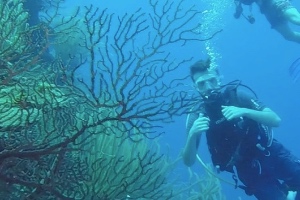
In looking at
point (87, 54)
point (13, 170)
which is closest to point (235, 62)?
point (87, 54)

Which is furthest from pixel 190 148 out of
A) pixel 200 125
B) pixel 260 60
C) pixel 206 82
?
pixel 260 60

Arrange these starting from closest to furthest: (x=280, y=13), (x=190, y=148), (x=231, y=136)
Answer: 1. (x=231, y=136)
2. (x=190, y=148)
3. (x=280, y=13)

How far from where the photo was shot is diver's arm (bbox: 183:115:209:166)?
18.6 feet

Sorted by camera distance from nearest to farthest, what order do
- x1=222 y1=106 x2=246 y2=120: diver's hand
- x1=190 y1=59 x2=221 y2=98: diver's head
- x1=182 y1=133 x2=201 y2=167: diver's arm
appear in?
x1=222 y1=106 x2=246 y2=120: diver's hand → x1=182 y1=133 x2=201 y2=167: diver's arm → x1=190 y1=59 x2=221 y2=98: diver's head

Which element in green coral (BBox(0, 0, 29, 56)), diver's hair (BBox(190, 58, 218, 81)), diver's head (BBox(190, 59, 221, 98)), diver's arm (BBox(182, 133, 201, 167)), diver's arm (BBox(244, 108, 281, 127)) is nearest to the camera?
green coral (BBox(0, 0, 29, 56))

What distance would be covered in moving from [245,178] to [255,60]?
296 ft

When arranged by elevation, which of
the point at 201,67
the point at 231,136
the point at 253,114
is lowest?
the point at 231,136

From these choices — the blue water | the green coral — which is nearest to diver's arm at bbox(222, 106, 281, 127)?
the green coral

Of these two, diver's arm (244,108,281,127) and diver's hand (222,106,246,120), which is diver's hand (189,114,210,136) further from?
diver's arm (244,108,281,127)

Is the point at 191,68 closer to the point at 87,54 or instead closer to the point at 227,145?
the point at 227,145

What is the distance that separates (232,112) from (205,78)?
3.05 ft

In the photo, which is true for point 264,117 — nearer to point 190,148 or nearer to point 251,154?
point 251,154

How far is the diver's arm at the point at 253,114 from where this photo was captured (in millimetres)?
5484

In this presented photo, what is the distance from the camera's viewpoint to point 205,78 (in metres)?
6.23
